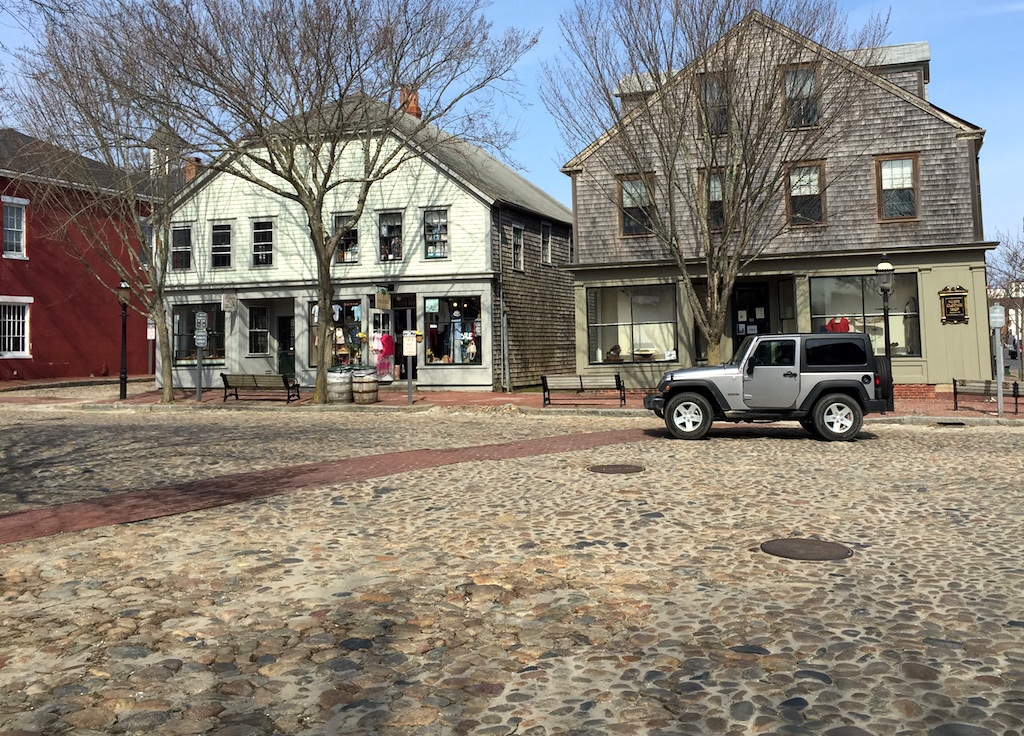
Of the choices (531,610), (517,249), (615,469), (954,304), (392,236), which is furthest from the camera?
(517,249)

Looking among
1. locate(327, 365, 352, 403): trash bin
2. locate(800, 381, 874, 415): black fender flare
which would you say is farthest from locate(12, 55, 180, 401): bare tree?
locate(800, 381, 874, 415): black fender flare

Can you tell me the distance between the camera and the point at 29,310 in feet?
112

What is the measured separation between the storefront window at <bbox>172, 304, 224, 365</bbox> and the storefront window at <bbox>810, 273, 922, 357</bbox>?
854 inches

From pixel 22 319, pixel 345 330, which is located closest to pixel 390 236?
pixel 345 330

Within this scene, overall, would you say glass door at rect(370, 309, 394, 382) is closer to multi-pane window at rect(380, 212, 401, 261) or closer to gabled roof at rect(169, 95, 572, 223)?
multi-pane window at rect(380, 212, 401, 261)

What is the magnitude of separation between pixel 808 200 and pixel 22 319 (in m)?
30.8

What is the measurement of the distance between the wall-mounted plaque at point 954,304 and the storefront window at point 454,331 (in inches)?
564

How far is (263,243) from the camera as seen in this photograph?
30.6 m

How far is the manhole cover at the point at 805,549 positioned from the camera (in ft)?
20.9

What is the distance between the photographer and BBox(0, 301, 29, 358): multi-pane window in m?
33.2

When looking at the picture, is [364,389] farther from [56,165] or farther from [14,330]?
[14,330]

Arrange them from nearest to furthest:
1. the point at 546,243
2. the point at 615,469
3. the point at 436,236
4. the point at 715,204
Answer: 1. the point at 615,469
2. the point at 715,204
3. the point at 436,236
4. the point at 546,243

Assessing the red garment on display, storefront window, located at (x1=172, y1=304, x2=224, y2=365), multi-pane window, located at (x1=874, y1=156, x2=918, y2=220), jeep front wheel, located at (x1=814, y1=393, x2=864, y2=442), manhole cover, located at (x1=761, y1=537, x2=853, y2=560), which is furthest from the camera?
storefront window, located at (x1=172, y1=304, x2=224, y2=365)

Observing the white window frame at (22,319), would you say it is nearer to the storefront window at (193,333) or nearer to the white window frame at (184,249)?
the storefront window at (193,333)
